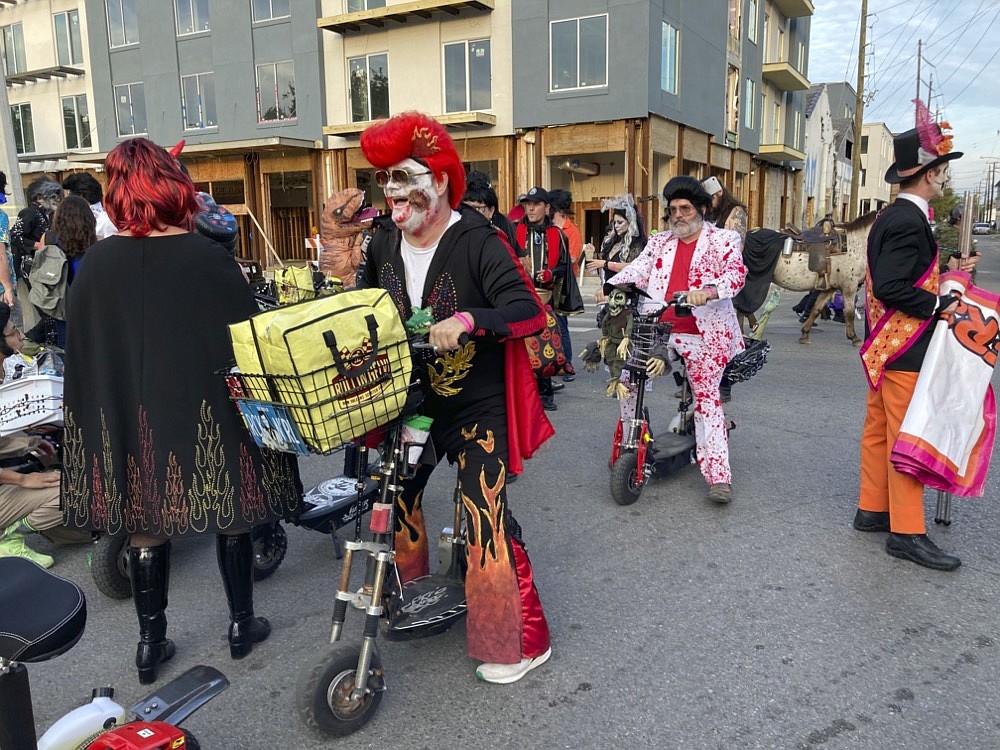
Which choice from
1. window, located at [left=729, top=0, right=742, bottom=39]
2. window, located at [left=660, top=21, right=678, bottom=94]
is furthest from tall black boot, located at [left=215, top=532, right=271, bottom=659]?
window, located at [left=729, top=0, right=742, bottom=39]

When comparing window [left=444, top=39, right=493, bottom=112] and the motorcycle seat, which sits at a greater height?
window [left=444, top=39, right=493, bottom=112]

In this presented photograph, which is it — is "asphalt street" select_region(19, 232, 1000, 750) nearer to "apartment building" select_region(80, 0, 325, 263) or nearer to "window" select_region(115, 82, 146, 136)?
"apartment building" select_region(80, 0, 325, 263)

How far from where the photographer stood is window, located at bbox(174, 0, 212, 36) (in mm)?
25547

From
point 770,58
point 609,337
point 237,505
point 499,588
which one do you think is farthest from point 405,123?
point 770,58

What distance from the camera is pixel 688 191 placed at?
4535mm

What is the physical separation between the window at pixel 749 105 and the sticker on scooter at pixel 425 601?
29.8m

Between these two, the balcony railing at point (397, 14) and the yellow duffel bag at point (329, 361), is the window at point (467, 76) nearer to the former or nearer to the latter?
the balcony railing at point (397, 14)

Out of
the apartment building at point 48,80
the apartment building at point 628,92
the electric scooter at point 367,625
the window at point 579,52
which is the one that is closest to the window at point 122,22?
the apartment building at point 48,80

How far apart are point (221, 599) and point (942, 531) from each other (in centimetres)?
391

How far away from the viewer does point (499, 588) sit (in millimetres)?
2820

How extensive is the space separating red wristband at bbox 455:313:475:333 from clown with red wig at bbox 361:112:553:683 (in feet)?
0.88

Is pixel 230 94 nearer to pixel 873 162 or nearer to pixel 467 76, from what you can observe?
pixel 467 76

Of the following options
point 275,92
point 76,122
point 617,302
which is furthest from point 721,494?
point 76,122

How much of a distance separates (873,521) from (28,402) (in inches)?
182
